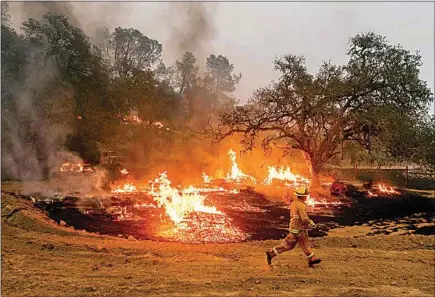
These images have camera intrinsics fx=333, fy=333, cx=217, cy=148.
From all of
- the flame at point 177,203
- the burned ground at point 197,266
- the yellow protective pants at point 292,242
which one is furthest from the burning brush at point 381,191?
the yellow protective pants at point 292,242

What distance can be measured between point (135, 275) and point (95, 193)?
12742 mm

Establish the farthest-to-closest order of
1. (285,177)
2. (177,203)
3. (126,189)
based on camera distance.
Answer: (285,177) < (126,189) < (177,203)

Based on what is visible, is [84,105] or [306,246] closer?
[306,246]

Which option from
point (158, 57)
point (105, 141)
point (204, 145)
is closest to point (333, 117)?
point (105, 141)

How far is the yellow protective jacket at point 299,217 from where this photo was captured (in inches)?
299

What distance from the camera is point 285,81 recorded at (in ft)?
76.5

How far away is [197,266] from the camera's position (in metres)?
8.45

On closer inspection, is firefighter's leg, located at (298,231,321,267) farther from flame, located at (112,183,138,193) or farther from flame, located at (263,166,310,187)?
flame, located at (263,166,310,187)

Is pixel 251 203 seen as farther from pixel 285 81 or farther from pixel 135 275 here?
pixel 135 275

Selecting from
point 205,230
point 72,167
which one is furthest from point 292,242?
point 72,167

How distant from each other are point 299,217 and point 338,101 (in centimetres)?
1587

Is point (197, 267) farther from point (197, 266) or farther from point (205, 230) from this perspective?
point (205, 230)

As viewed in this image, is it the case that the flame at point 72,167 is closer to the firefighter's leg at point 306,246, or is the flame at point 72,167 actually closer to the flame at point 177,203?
the flame at point 177,203

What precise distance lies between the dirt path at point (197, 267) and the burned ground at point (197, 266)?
0.02 m
